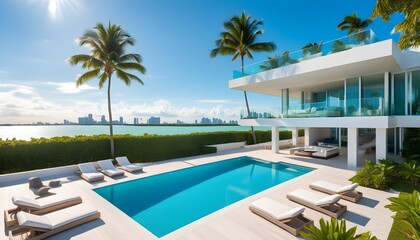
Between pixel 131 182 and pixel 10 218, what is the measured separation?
480 centimetres

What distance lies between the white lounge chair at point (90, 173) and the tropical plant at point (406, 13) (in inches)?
607

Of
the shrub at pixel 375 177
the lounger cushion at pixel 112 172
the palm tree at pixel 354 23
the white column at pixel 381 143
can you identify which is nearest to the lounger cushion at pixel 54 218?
the lounger cushion at pixel 112 172

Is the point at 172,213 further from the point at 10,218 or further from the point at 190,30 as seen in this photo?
the point at 190,30

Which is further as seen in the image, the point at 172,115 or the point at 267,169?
the point at 172,115

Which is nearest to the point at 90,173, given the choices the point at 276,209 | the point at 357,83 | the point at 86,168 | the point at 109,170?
the point at 86,168

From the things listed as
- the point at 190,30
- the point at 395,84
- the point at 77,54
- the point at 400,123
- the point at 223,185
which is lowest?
the point at 223,185

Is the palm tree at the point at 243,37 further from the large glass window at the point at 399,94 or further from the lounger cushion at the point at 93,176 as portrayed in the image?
the lounger cushion at the point at 93,176

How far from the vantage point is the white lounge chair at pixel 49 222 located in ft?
16.0

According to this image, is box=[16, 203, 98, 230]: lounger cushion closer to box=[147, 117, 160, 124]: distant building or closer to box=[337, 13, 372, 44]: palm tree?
box=[337, 13, 372, 44]: palm tree

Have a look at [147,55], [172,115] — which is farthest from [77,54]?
[172,115]

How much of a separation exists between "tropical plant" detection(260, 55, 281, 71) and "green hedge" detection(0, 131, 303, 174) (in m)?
8.11

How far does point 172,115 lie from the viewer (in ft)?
161

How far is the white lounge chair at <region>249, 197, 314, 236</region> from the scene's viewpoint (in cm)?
531

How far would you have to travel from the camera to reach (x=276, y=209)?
5.99 meters
